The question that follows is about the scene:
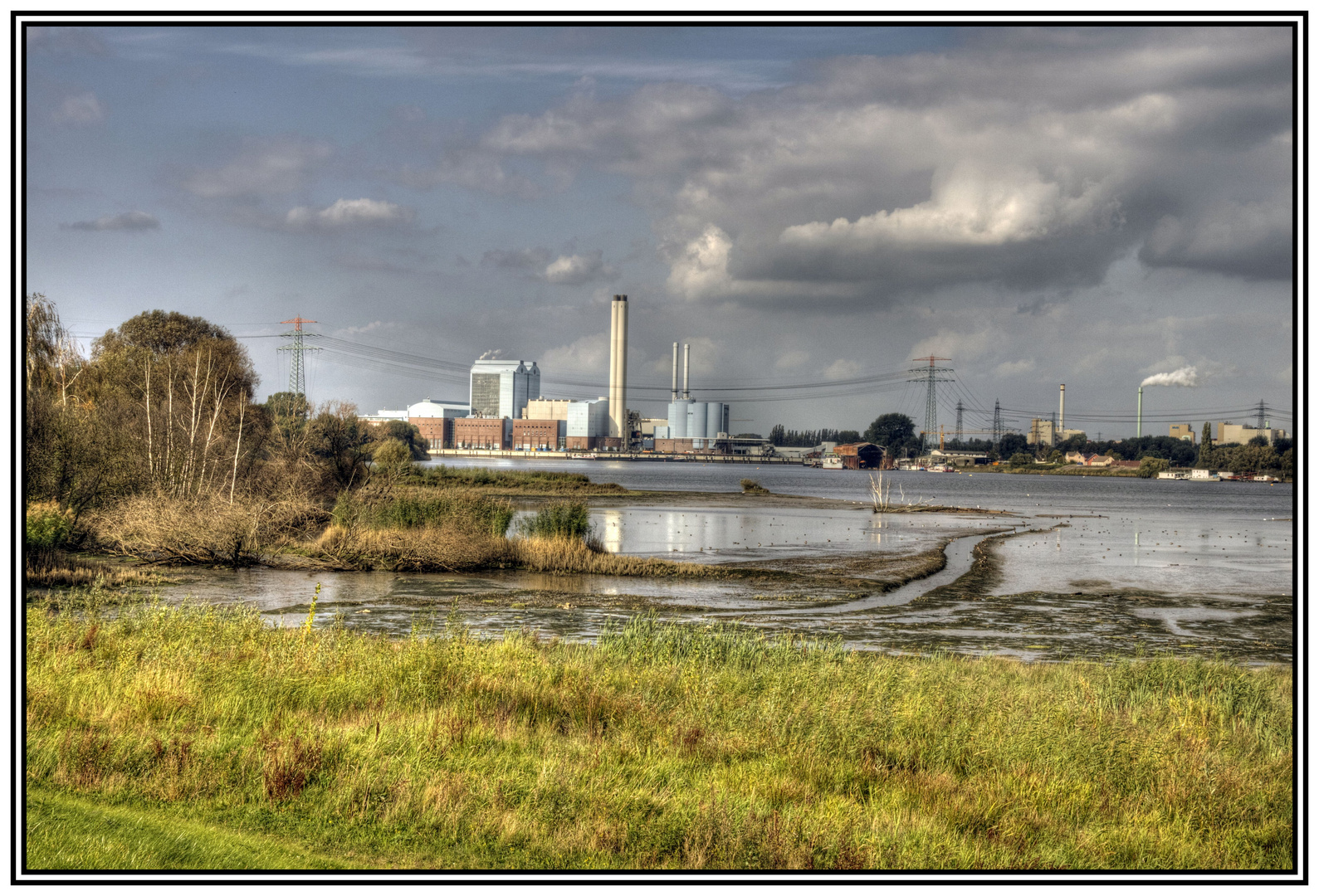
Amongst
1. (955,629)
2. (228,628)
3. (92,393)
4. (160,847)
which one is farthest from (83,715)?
(92,393)

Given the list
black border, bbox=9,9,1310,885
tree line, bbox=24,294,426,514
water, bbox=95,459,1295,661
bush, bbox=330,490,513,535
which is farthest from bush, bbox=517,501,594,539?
black border, bbox=9,9,1310,885

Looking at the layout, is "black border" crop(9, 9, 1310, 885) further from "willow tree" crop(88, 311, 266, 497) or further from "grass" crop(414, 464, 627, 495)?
"grass" crop(414, 464, 627, 495)

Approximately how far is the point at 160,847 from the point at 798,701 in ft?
25.4

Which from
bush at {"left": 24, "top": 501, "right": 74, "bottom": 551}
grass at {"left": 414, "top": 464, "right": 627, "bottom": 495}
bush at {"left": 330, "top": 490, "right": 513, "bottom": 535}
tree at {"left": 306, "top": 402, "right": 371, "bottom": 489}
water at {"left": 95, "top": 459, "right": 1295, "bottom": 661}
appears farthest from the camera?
grass at {"left": 414, "top": 464, "right": 627, "bottom": 495}

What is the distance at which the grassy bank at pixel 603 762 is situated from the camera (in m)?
7.54

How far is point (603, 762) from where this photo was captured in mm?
9586

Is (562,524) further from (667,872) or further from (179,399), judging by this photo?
(667,872)

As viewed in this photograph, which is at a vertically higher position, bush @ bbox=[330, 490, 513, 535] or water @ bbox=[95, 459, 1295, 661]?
bush @ bbox=[330, 490, 513, 535]

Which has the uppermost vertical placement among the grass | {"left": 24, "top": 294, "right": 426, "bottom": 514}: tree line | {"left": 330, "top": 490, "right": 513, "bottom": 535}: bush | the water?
{"left": 24, "top": 294, "right": 426, "bottom": 514}: tree line

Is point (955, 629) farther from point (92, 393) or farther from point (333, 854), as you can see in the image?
point (92, 393)

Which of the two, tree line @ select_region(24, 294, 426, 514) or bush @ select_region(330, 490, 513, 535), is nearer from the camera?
tree line @ select_region(24, 294, 426, 514)

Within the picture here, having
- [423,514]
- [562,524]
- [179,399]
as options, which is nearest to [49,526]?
[423,514]

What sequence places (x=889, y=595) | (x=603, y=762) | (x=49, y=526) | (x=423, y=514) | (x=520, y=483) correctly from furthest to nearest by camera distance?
(x=520, y=483), (x=423, y=514), (x=49, y=526), (x=889, y=595), (x=603, y=762)

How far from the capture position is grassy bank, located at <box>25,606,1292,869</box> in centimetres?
754
